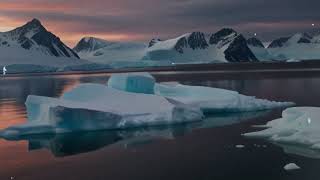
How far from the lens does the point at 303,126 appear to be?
846 inches

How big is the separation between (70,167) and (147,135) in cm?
680

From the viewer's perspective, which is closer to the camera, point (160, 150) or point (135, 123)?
point (160, 150)

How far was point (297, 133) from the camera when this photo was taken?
20.4m

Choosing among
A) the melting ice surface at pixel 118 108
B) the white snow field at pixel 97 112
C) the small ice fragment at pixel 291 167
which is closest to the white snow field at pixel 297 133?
the small ice fragment at pixel 291 167

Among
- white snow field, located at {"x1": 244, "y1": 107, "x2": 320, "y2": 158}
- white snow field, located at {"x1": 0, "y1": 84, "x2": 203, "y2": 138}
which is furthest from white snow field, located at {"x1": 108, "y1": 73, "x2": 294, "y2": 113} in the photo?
white snow field, located at {"x1": 244, "y1": 107, "x2": 320, "y2": 158}

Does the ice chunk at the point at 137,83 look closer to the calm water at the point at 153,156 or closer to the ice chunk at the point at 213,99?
the ice chunk at the point at 213,99

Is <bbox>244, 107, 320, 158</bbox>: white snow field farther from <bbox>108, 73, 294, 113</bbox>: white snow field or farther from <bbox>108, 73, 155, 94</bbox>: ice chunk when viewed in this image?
<bbox>108, 73, 155, 94</bbox>: ice chunk

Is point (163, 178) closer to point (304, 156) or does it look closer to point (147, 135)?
point (304, 156)

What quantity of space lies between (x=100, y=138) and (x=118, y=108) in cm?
406

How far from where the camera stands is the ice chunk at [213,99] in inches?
1277

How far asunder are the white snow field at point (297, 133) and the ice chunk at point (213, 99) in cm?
794

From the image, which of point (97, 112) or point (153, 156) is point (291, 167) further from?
point (97, 112)

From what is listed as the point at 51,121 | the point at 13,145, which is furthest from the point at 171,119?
the point at 13,145

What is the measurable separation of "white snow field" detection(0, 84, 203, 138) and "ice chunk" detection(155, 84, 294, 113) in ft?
11.6
